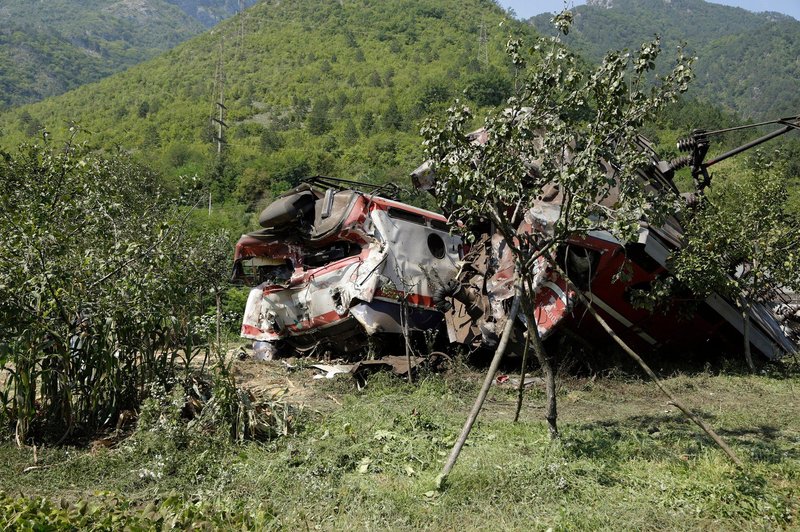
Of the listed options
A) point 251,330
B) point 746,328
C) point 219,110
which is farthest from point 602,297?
point 219,110

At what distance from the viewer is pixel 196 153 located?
5366cm

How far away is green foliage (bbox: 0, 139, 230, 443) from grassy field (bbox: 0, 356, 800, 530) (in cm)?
60

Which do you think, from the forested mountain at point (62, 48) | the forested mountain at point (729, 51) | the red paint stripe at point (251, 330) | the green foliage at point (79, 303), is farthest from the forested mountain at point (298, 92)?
the forested mountain at point (729, 51)

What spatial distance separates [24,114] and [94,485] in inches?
2796

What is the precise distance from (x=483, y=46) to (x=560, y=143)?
66743 mm

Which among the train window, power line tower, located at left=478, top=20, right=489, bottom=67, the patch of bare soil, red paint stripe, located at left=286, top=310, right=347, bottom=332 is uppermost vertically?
power line tower, located at left=478, top=20, right=489, bottom=67

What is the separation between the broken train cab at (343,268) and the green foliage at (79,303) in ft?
7.99

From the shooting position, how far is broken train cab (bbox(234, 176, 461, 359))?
9461mm

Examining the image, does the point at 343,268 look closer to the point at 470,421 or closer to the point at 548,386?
the point at 548,386

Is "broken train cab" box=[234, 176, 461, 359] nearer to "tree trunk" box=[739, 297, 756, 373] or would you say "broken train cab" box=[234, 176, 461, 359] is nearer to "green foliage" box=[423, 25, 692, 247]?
"green foliage" box=[423, 25, 692, 247]

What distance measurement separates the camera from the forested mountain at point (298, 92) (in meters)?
49.2

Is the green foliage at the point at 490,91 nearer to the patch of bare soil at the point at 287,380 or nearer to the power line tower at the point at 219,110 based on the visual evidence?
the power line tower at the point at 219,110

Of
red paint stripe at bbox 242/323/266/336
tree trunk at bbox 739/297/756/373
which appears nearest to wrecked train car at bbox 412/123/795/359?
tree trunk at bbox 739/297/756/373

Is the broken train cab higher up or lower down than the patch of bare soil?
higher up
